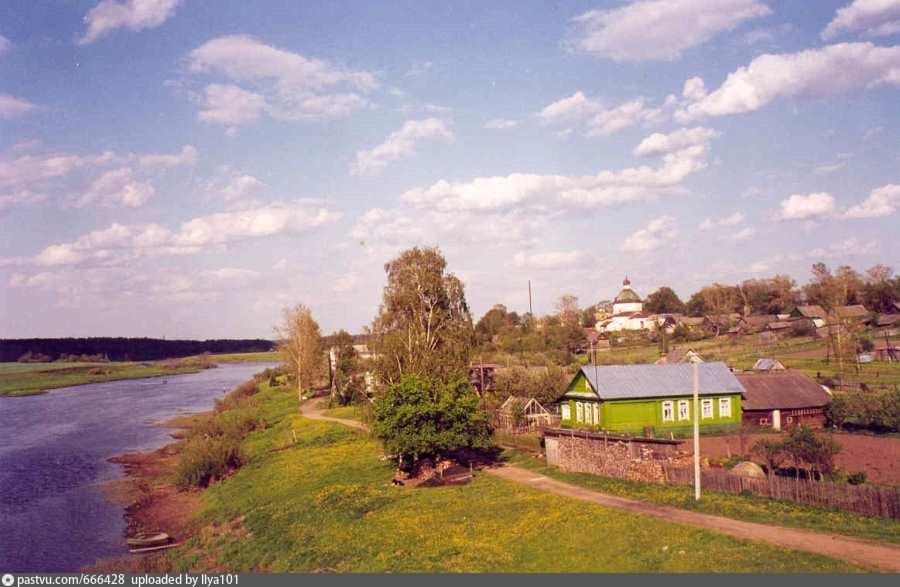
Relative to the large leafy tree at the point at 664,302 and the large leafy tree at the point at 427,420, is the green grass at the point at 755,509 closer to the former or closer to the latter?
the large leafy tree at the point at 427,420

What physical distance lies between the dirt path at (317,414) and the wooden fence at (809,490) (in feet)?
104

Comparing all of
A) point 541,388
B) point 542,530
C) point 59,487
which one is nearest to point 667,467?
point 542,530

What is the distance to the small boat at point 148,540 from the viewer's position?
33.3m

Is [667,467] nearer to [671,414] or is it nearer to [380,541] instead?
[380,541]

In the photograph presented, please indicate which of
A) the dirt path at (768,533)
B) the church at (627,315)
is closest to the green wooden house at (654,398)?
the dirt path at (768,533)

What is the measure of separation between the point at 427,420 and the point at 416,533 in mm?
9876

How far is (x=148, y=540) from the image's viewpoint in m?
33.7

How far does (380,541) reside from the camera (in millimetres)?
25438

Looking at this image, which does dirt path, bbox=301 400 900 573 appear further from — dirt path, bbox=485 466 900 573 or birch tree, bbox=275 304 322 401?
birch tree, bbox=275 304 322 401

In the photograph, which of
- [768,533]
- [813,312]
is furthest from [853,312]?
[768,533]

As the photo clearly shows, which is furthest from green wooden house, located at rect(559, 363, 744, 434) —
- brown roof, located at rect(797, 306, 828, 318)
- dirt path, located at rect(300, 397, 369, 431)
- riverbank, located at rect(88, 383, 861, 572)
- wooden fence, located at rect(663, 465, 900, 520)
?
brown roof, located at rect(797, 306, 828, 318)

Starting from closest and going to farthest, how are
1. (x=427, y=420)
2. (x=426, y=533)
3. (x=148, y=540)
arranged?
(x=426, y=533), (x=148, y=540), (x=427, y=420)

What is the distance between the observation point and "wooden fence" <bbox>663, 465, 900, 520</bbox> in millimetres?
22422

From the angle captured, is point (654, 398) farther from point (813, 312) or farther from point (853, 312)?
point (853, 312)
